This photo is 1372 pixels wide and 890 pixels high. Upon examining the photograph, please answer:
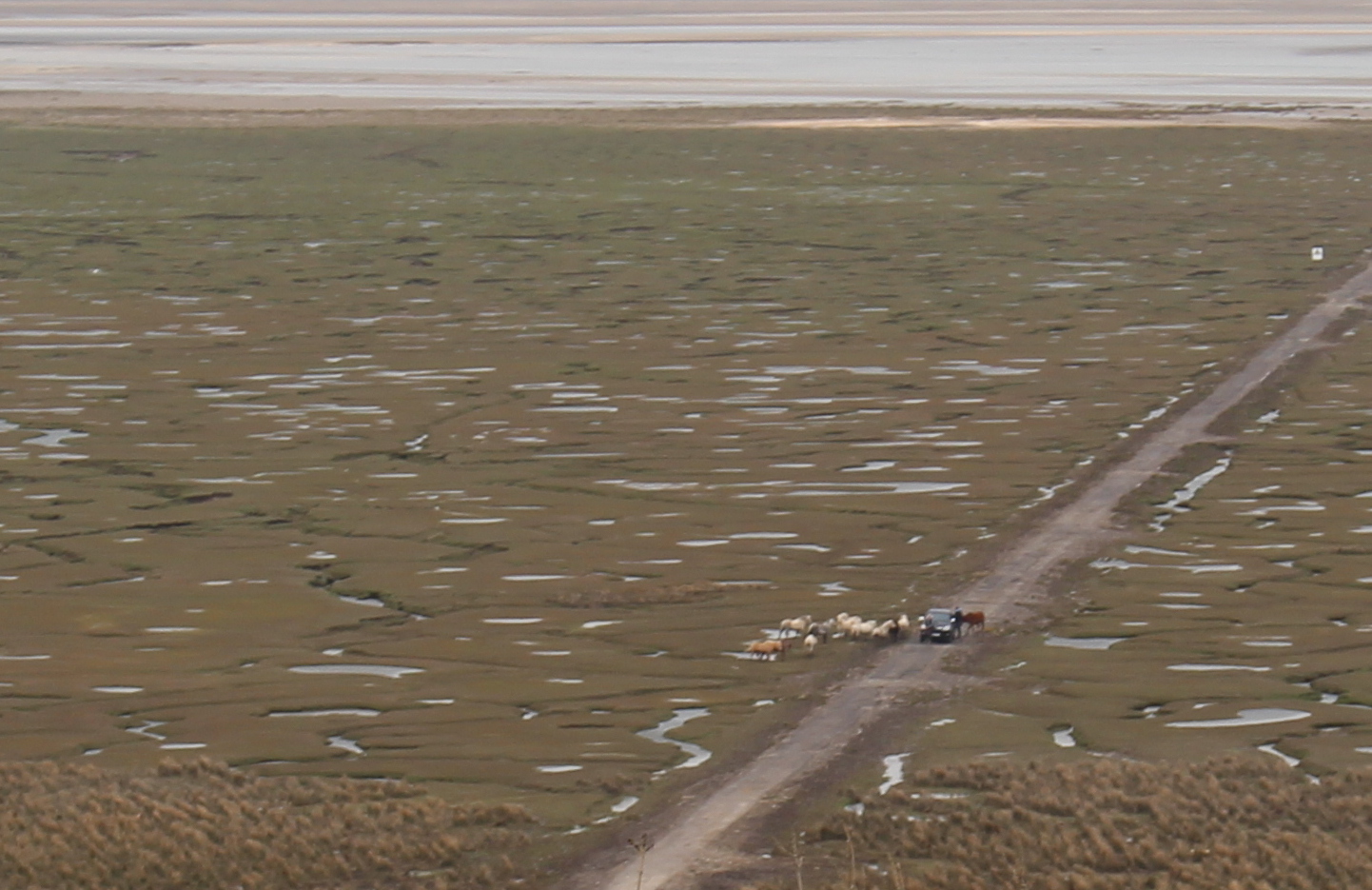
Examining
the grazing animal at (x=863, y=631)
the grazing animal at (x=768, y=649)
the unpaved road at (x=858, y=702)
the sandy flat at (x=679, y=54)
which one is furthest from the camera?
the sandy flat at (x=679, y=54)

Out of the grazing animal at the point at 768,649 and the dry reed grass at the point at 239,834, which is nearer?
the dry reed grass at the point at 239,834

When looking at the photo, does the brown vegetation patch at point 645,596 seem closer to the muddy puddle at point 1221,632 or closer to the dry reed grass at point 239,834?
the muddy puddle at point 1221,632

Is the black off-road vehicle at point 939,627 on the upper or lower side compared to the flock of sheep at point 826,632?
upper

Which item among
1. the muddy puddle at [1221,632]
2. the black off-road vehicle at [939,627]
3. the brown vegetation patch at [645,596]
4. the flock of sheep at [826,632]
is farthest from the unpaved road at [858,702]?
the brown vegetation patch at [645,596]

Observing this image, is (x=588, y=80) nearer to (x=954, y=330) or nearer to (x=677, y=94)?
(x=677, y=94)

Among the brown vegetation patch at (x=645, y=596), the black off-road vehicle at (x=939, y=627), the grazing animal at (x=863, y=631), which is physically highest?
the black off-road vehicle at (x=939, y=627)

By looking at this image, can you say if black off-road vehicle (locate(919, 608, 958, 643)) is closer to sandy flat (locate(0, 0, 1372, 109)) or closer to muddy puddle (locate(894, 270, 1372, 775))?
muddy puddle (locate(894, 270, 1372, 775))
